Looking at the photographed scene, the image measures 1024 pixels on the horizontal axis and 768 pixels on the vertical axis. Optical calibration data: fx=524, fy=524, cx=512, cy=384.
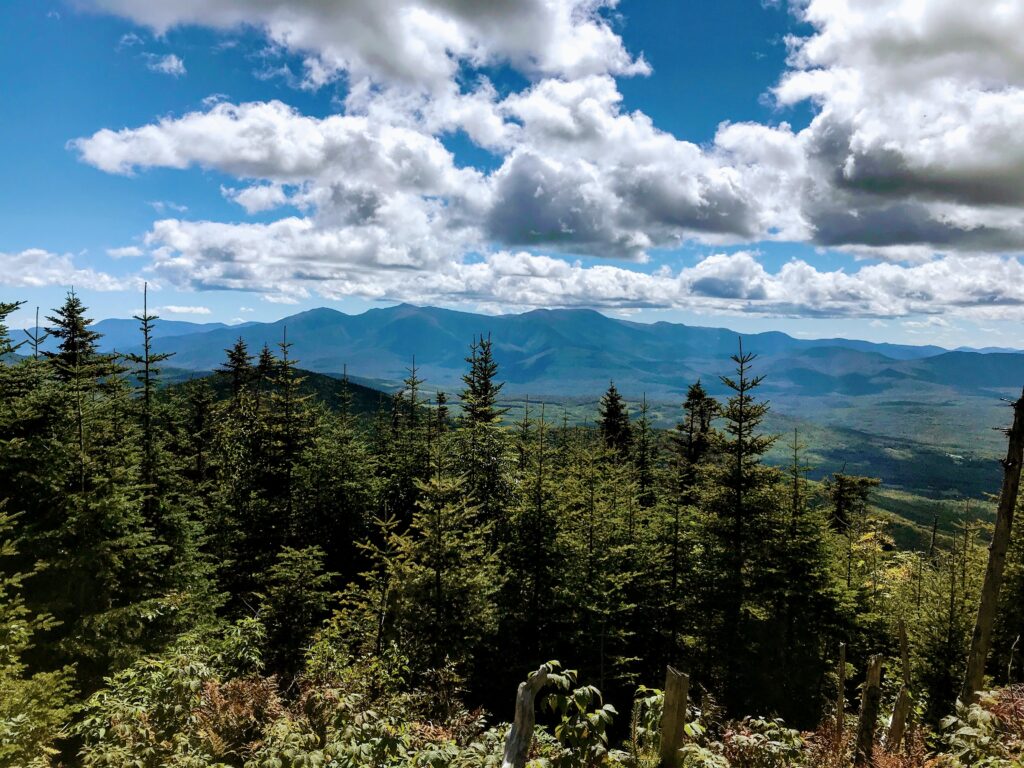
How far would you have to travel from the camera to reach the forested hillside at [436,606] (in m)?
7.95

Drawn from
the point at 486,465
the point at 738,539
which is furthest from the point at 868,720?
the point at 486,465

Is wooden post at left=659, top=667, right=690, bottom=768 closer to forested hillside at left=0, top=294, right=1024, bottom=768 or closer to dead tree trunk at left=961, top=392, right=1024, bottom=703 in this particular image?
forested hillside at left=0, top=294, right=1024, bottom=768

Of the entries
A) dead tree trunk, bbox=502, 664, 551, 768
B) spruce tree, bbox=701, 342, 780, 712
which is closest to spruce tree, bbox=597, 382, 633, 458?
spruce tree, bbox=701, 342, 780, 712

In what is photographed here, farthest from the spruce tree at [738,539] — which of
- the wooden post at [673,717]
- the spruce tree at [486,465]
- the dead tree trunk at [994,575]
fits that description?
the wooden post at [673,717]

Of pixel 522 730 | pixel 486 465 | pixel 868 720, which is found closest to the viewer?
pixel 522 730

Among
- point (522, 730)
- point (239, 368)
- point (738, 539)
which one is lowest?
point (738, 539)

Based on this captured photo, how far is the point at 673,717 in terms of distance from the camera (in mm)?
5914

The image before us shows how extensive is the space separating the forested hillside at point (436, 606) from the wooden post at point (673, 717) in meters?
0.05

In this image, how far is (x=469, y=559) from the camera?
1886 centimetres

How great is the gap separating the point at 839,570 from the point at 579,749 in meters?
22.5

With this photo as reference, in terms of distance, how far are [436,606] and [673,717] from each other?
1302 centimetres

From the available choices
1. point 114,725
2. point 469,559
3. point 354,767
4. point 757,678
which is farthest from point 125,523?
point 757,678

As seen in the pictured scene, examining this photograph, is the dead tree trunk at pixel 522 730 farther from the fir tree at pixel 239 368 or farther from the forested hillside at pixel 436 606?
the fir tree at pixel 239 368

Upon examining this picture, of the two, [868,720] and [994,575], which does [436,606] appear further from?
[994,575]
